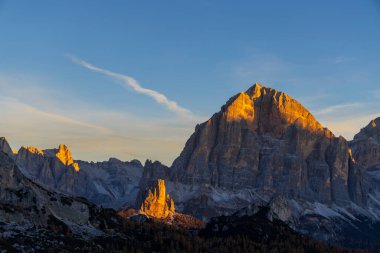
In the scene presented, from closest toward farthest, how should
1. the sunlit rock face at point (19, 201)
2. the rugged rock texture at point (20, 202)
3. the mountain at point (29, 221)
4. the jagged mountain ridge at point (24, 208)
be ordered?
the mountain at point (29, 221) → the jagged mountain ridge at point (24, 208) → the sunlit rock face at point (19, 201) → the rugged rock texture at point (20, 202)

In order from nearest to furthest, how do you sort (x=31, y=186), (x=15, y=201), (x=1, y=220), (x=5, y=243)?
(x=5, y=243), (x=1, y=220), (x=15, y=201), (x=31, y=186)

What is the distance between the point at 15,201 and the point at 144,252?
4478 centimetres

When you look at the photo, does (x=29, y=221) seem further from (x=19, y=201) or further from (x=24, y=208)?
(x=19, y=201)

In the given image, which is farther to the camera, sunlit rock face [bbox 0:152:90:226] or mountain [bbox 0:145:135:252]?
sunlit rock face [bbox 0:152:90:226]

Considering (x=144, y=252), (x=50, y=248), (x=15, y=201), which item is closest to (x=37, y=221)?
(x=15, y=201)

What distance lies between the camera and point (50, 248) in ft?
537

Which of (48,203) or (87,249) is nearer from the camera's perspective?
(87,249)

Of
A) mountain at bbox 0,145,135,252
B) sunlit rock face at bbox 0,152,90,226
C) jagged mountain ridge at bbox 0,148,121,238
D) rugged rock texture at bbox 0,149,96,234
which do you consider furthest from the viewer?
rugged rock texture at bbox 0,149,96,234

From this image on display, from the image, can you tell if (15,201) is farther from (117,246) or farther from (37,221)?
(117,246)

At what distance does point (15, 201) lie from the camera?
7367 inches

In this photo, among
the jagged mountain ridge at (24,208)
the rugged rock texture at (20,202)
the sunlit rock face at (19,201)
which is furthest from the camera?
the rugged rock texture at (20,202)

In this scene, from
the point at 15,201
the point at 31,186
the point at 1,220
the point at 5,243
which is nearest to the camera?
the point at 5,243

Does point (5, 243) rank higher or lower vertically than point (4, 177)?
lower

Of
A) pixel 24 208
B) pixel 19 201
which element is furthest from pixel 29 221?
pixel 19 201
